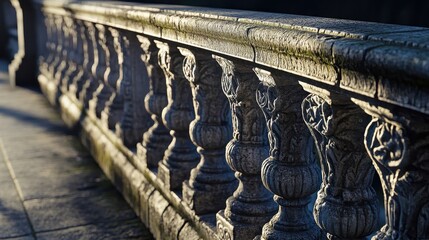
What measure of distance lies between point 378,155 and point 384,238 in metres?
0.22

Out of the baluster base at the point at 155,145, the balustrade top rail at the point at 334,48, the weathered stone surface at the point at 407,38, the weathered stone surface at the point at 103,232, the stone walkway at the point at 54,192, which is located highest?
the weathered stone surface at the point at 407,38

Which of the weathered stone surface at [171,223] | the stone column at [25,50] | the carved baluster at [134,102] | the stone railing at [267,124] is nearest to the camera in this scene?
the stone railing at [267,124]

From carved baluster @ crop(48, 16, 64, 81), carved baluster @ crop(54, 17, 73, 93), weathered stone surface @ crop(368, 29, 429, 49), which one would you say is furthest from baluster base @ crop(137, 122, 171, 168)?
carved baluster @ crop(48, 16, 64, 81)

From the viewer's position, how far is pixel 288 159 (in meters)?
2.18

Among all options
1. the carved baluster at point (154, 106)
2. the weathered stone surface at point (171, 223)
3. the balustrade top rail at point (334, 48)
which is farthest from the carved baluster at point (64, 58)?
the balustrade top rail at point (334, 48)

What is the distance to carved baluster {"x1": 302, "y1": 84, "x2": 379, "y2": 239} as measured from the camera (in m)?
1.82

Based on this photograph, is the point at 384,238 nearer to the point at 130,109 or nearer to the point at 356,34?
the point at 356,34

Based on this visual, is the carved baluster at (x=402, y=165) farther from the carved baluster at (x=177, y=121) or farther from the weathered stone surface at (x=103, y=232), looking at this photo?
the weathered stone surface at (x=103, y=232)

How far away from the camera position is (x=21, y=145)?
523cm

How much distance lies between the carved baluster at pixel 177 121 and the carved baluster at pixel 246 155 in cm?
68

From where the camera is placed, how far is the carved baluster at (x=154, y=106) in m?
3.52

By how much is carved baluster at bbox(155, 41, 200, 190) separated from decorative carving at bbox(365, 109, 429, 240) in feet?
5.46

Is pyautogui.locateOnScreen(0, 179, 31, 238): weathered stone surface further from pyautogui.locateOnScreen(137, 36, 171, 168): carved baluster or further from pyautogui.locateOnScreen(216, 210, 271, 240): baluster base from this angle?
pyautogui.locateOnScreen(216, 210, 271, 240): baluster base

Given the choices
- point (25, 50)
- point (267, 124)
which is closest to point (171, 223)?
point (267, 124)
